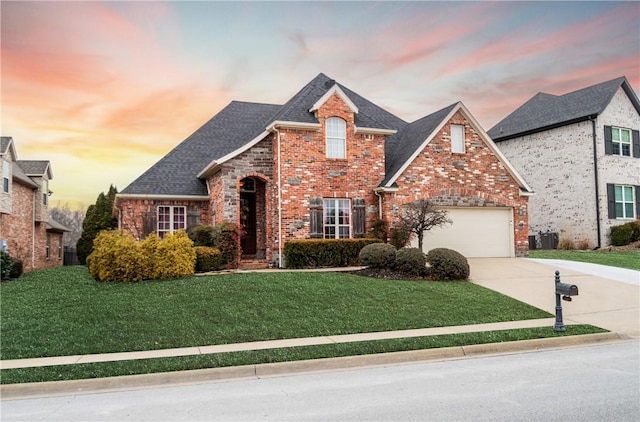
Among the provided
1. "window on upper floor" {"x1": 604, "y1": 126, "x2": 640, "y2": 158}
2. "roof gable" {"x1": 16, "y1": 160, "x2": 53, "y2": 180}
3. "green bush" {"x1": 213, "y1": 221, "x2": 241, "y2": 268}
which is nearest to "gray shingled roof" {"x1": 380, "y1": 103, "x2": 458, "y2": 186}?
"green bush" {"x1": 213, "y1": 221, "x2": 241, "y2": 268}

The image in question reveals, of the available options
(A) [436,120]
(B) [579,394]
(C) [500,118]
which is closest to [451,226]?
(A) [436,120]

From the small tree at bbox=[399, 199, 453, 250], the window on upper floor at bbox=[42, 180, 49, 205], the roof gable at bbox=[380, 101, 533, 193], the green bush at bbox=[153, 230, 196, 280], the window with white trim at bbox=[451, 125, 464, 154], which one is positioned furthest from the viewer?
the window on upper floor at bbox=[42, 180, 49, 205]

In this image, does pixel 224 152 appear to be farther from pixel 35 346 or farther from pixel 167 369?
pixel 167 369

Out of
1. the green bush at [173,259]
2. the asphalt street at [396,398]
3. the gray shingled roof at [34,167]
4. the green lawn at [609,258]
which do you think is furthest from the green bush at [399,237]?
the gray shingled roof at [34,167]

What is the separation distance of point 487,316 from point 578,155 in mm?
21719

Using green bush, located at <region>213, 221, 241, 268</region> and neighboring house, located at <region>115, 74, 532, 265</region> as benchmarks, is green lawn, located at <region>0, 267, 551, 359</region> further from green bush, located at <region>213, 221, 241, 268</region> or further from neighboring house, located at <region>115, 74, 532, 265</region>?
neighboring house, located at <region>115, 74, 532, 265</region>

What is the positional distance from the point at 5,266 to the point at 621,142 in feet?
108

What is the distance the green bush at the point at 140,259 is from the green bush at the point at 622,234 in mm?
23797

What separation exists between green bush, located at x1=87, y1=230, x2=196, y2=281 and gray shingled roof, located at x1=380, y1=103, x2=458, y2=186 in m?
9.16

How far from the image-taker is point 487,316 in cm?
1245

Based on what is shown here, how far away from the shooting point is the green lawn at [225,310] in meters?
10.2

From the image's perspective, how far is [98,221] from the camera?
112 feet

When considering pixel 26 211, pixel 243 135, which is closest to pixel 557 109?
pixel 243 135

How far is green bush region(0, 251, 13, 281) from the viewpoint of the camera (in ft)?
68.3
